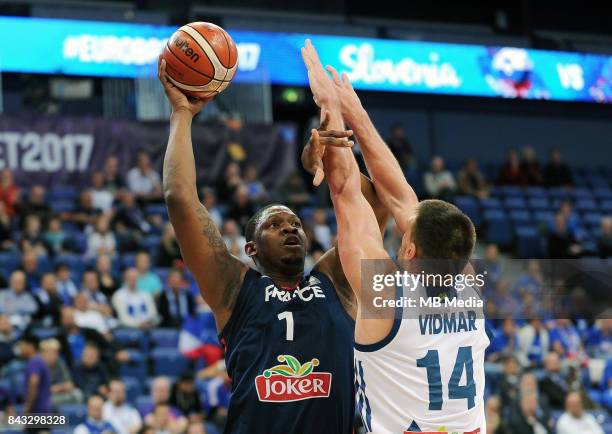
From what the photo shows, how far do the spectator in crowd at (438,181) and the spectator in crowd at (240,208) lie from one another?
3682 millimetres

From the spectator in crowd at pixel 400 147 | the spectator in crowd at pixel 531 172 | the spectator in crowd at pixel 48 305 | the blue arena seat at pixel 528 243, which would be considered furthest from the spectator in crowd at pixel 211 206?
the spectator in crowd at pixel 531 172

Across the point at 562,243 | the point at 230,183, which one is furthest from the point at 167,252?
the point at 562,243

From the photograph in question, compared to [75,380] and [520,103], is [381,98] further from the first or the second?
[75,380]

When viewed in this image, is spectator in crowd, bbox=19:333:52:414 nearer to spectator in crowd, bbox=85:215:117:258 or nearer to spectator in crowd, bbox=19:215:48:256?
spectator in crowd, bbox=19:215:48:256

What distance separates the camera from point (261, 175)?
16.7 metres

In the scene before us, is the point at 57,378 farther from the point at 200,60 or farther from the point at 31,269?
the point at 200,60

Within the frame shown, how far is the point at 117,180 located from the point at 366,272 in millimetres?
11521

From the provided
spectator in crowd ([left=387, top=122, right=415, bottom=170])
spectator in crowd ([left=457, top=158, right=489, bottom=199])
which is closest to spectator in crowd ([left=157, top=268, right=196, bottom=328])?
spectator in crowd ([left=387, top=122, right=415, bottom=170])

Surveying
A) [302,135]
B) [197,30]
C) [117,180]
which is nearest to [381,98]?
[302,135]

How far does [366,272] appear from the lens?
377cm

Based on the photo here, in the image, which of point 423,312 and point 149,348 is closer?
point 423,312

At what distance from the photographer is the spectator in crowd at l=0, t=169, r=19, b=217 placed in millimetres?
13594

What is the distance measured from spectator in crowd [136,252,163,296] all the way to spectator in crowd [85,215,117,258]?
84 centimetres

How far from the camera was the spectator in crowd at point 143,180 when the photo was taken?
48.9 feet
